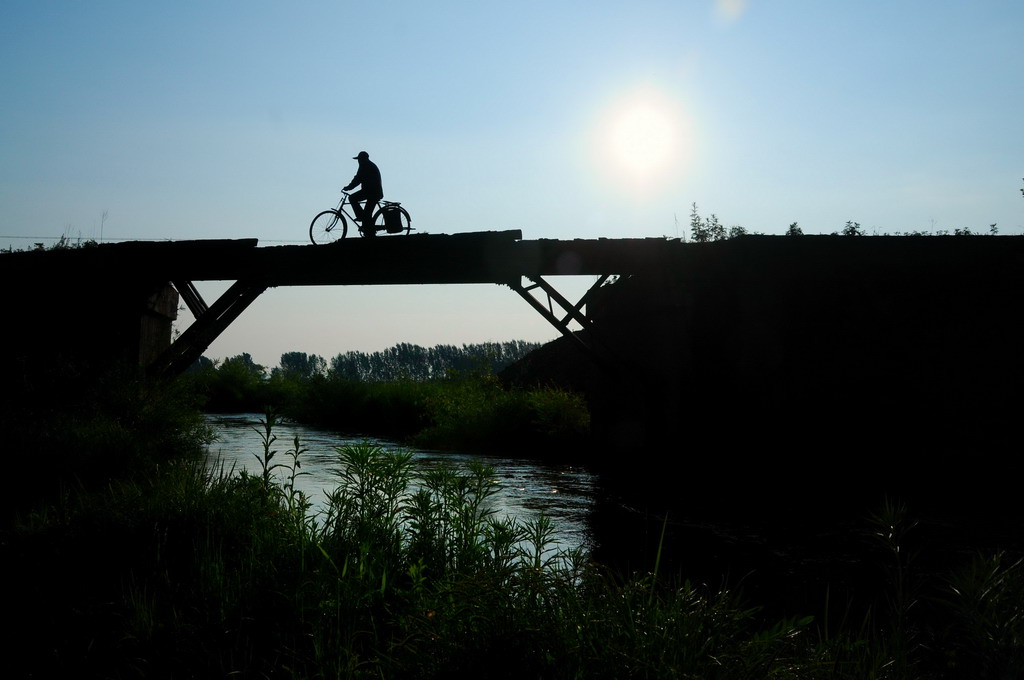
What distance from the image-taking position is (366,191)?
1555cm

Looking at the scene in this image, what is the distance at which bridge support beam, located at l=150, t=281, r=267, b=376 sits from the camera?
46.1 feet

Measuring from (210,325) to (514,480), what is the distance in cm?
592

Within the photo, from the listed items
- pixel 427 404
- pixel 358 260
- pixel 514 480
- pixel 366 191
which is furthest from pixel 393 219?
pixel 427 404

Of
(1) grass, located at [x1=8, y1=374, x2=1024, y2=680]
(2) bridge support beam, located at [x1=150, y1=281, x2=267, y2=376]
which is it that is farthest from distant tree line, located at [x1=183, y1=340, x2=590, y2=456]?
(1) grass, located at [x1=8, y1=374, x2=1024, y2=680]

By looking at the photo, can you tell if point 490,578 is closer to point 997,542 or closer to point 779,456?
point 997,542

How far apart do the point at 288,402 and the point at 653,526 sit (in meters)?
28.4

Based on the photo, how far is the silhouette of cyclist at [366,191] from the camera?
51.0ft

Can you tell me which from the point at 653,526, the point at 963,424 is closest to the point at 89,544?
the point at 653,526

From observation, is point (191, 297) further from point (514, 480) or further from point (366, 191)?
point (514, 480)

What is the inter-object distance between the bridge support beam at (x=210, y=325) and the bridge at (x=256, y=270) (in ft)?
0.06

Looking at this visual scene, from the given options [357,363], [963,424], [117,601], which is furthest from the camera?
[357,363]

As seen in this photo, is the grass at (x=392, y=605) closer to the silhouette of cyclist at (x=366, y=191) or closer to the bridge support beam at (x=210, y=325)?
the bridge support beam at (x=210, y=325)

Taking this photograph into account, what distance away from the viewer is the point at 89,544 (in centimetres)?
Answer: 588

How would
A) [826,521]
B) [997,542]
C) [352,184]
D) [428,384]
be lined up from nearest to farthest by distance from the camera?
[997,542], [826,521], [352,184], [428,384]
